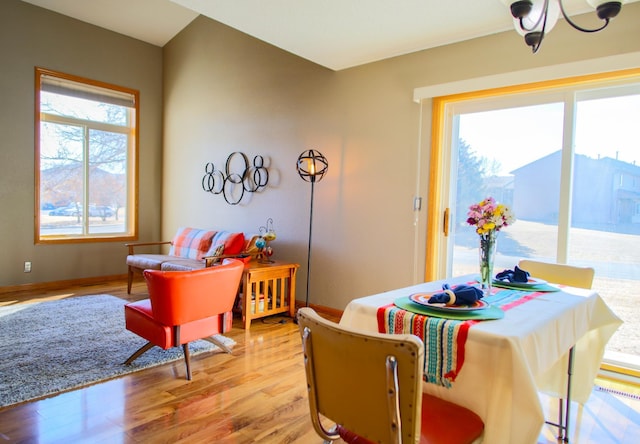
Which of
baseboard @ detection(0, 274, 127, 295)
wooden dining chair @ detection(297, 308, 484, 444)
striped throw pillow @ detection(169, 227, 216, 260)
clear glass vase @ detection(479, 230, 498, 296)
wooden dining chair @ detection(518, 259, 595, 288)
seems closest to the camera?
wooden dining chair @ detection(297, 308, 484, 444)

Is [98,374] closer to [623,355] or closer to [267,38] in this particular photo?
[267,38]

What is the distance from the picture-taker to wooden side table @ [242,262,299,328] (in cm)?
398

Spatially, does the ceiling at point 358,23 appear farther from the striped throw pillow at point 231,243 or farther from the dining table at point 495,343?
the striped throw pillow at point 231,243

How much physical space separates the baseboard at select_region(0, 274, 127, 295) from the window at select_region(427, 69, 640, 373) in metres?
4.88

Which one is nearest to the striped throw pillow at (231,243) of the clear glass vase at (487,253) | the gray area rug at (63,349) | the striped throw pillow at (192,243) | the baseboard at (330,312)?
the striped throw pillow at (192,243)

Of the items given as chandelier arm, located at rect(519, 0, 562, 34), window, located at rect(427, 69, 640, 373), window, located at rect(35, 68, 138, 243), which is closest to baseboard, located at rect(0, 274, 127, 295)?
window, located at rect(35, 68, 138, 243)

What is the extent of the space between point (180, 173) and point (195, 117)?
0.91 m

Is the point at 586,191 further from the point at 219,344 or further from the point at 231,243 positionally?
the point at 231,243

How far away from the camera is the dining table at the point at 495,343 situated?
1.31 meters

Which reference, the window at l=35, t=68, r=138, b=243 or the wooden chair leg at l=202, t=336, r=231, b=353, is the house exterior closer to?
the wooden chair leg at l=202, t=336, r=231, b=353

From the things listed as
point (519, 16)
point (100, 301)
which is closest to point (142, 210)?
point (100, 301)

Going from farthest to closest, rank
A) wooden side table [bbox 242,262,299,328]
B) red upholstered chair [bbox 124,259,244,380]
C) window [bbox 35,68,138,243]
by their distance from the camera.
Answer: window [bbox 35,68,138,243], wooden side table [bbox 242,262,299,328], red upholstered chair [bbox 124,259,244,380]

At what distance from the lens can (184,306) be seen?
2707 mm

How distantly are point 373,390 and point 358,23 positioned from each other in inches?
111
